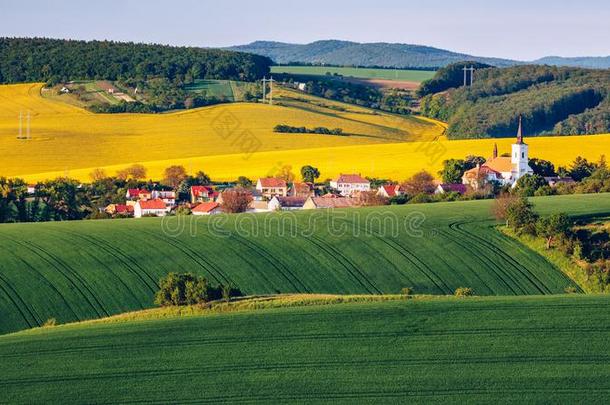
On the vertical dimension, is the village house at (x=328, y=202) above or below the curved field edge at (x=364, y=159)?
below

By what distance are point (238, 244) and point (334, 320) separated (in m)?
16.2

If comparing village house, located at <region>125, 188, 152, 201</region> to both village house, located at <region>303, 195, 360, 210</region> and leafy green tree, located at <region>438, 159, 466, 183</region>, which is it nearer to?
village house, located at <region>303, 195, 360, 210</region>

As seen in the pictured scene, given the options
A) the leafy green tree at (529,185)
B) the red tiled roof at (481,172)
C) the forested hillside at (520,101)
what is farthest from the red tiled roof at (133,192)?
the forested hillside at (520,101)

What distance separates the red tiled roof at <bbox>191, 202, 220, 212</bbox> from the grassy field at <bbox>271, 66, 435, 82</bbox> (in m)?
85.9

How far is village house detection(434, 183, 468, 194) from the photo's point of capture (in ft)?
259

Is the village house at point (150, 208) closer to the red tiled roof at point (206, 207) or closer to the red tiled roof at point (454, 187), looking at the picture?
the red tiled roof at point (206, 207)

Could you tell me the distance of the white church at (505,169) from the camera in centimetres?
8500

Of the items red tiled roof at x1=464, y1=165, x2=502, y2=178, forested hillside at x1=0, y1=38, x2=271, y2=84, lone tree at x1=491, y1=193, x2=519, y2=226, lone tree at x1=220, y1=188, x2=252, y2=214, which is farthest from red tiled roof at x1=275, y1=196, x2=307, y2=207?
forested hillside at x1=0, y1=38, x2=271, y2=84

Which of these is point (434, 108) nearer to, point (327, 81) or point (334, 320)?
point (327, 81)

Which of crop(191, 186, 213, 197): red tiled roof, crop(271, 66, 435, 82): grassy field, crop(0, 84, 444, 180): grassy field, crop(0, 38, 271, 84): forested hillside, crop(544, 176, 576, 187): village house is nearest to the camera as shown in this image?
crop(191, 186, 213, 197): red tiled roof

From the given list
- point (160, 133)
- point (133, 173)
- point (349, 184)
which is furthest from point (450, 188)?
point (160, 133)

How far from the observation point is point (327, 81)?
143625mm

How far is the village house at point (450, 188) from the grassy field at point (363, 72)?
77.0 m

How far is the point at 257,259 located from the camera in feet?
157
